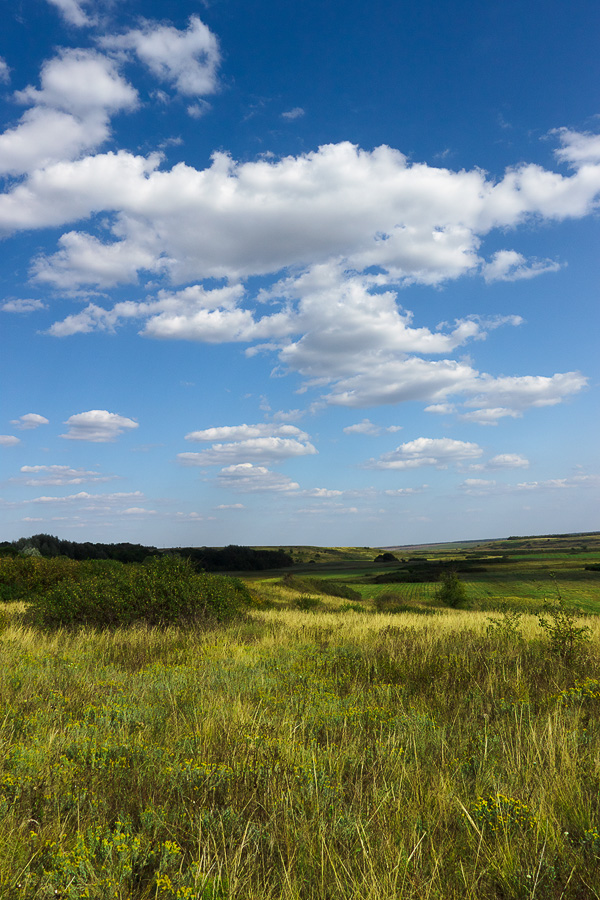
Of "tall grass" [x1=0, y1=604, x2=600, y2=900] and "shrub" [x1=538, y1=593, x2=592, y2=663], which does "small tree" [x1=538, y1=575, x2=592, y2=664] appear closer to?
"shrub" [x1=538, y1=593, x2=592, y2=663]

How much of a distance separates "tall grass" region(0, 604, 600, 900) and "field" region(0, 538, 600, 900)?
2 cm

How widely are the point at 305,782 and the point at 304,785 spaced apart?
3.6 inches

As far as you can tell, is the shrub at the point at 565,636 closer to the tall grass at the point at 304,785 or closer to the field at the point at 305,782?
the field at the point at 305,782

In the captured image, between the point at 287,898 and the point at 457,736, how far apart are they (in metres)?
2.84

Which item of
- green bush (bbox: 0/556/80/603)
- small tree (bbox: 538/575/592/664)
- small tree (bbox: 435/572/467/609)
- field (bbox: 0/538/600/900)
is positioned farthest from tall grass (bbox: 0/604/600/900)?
small tree (bbox: 435/572/467/609)

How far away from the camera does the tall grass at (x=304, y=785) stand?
3.06m

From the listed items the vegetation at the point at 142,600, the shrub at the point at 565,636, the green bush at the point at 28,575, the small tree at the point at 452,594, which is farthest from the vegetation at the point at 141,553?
the small tree at the point at 452,594

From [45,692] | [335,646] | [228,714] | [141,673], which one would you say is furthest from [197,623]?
[228,714]

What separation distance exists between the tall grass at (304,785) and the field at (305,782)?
0.06ft

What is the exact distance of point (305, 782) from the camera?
13.8 feet

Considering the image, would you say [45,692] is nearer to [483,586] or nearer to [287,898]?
[287,898]

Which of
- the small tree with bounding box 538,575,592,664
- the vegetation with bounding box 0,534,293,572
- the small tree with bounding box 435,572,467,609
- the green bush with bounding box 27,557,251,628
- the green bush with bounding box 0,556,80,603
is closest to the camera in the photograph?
the small tree with bounding box 538,575,592,664

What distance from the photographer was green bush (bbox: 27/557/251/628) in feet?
51.0

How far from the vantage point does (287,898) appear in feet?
9.29
